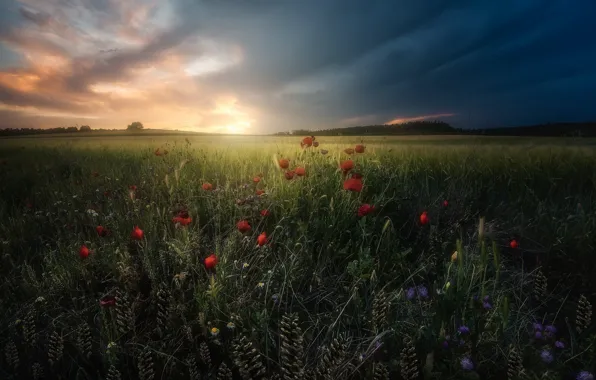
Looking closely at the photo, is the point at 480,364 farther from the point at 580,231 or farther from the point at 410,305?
the point at 580,231

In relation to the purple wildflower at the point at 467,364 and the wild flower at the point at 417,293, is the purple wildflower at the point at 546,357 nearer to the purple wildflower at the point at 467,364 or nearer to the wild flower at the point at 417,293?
the purple wildflower at the point at 467,364

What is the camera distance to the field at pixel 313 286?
5.33 ft

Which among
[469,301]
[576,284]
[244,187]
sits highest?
[244,187]

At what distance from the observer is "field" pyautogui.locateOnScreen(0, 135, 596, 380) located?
5.33 feet

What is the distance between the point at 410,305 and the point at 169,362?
127cm

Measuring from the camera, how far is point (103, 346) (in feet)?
5.89

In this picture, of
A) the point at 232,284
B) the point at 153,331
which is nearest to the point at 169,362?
the point at 153,331

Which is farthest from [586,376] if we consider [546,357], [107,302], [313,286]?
[107,302]

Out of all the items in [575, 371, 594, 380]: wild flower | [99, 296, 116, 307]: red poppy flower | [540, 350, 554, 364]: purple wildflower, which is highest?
[99, 296, 116, 307]: red poppy flower

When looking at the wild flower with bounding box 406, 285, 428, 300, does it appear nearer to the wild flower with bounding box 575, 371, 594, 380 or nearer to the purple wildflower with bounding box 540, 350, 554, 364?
the purple wildflower with bounding box 540, 350, 554, 364

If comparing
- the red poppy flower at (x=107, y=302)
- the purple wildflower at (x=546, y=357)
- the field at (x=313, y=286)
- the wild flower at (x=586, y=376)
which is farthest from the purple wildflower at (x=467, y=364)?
the red poppy flower at (x=107, y=302)

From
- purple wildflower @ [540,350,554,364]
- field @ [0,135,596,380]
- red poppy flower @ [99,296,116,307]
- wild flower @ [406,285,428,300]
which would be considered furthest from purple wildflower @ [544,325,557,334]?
red poppy flower @ [99,296,116,307]

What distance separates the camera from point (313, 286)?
7.75ft

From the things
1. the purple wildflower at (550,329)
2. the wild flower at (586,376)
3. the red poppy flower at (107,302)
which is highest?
the red poppy flower at (107,302)
